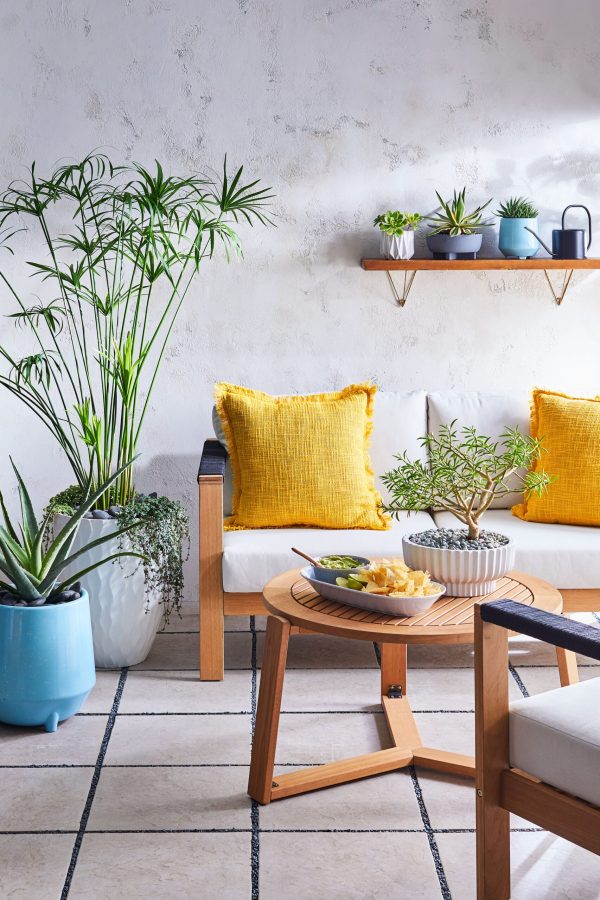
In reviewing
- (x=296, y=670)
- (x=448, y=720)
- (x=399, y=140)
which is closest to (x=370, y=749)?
(x=448, y=720)

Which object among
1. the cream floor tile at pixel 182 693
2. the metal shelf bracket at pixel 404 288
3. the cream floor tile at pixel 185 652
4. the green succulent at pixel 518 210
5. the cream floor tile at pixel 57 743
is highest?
the green succulent at pixel 518 210

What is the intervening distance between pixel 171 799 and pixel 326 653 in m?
1.09

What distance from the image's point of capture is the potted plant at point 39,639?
2.69m

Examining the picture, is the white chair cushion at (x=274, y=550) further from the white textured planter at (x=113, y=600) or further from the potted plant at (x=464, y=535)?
the potted plant at (x=464, y=535)

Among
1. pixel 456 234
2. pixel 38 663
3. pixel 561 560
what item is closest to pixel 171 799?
pixel 38 663

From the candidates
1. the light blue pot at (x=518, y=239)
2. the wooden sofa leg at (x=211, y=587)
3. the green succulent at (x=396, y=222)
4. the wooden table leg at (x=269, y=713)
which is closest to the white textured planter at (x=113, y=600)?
the wooden sofa leg at (x=211, y=587)

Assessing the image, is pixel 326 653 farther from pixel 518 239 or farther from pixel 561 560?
pixel 518 239

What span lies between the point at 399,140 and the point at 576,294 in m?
0.90

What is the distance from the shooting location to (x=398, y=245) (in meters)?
3.65

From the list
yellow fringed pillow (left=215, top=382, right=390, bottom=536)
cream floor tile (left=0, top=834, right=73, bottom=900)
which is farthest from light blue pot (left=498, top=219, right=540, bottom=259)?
cream floor tile (left=0, top=834, right=73, bottom=900)

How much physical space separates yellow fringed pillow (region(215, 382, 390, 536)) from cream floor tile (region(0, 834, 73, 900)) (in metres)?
1.36

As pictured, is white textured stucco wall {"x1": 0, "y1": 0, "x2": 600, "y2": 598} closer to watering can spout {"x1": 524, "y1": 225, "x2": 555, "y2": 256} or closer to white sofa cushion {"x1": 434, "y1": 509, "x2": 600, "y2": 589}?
watering can spout {"x1": 524, "y1": 225, "x2": 555, "y2": 256}

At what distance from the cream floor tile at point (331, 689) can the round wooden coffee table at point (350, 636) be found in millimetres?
315

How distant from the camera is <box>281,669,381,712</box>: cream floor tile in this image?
2.95 m
